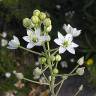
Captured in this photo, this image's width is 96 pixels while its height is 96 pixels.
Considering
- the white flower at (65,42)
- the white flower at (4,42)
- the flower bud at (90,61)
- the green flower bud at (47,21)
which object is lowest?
the white flower at (65,42)

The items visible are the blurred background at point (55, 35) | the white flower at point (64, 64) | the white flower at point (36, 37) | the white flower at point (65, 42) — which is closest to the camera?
the white flower at point (36, 37)

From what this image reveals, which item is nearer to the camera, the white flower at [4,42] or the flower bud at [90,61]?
the flower bud at [90,61]

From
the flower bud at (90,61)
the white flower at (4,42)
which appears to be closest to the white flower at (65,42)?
the flower bud at (90,61)

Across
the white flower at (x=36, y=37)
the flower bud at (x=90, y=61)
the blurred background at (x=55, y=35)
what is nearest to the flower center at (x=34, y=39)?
the white flower at (x=36, y=37)

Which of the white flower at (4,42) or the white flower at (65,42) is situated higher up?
the white flower at (4,42)

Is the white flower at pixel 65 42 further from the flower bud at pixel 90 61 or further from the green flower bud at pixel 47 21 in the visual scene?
the flower bud at pixel 90 61

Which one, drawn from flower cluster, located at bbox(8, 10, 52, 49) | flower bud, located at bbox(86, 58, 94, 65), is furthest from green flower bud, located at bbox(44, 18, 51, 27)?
flower bud, located at bbox(86, 58, 94, 65)

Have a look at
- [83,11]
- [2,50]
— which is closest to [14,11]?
[2,50]

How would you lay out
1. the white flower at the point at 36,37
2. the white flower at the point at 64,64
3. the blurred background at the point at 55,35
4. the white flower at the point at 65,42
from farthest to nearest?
1. the white flower at the point at 64,64
2. the blurred background at the point at 55,35
3. the white flower at the point at 65,42
4. the white flower at the point at 36,37

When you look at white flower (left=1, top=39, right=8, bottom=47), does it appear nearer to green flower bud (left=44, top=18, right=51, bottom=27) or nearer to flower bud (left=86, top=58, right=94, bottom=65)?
flower bud (left=86, top=58, right=94, bottom=65)

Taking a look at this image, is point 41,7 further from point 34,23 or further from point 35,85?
point 34,23
